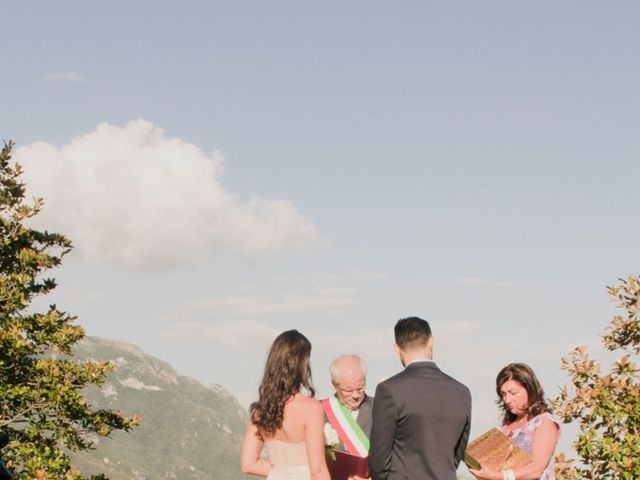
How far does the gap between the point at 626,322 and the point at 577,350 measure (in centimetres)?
146

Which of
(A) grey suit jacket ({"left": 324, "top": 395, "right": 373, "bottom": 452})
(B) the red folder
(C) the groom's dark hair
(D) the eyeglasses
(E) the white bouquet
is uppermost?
(C) the groom's dark hair

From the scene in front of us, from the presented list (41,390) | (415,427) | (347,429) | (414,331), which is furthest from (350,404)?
(41,390)

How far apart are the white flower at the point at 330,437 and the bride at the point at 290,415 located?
210 mm

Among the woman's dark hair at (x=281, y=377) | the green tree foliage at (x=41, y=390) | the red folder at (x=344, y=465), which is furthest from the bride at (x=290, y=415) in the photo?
the green tree foliage at (x=41, y=390)

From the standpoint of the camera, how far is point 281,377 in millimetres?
6359

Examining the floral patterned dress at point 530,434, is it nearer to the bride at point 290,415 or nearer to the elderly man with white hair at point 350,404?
the elderly man with white hair at point 350,404

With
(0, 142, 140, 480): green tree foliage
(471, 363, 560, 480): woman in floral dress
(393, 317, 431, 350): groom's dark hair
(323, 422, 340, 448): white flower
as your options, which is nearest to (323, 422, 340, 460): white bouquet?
(323, 422, 340, 448): white flower

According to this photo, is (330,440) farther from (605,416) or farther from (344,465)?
(605,416)

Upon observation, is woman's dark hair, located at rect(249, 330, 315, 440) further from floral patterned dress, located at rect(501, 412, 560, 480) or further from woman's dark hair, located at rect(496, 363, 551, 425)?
floral patterned dress, located at rect(501, 412, 560, 480)

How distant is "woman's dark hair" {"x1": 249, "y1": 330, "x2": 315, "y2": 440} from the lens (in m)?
6.34

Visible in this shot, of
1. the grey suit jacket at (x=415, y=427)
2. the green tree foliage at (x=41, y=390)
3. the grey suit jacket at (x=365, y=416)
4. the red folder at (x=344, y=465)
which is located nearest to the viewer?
the grey suit jacket at (x=415, y=427)

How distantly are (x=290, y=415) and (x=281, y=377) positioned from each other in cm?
33

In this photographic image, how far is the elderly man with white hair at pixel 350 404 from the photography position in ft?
23.1

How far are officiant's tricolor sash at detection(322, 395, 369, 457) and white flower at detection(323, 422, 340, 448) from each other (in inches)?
12.7
